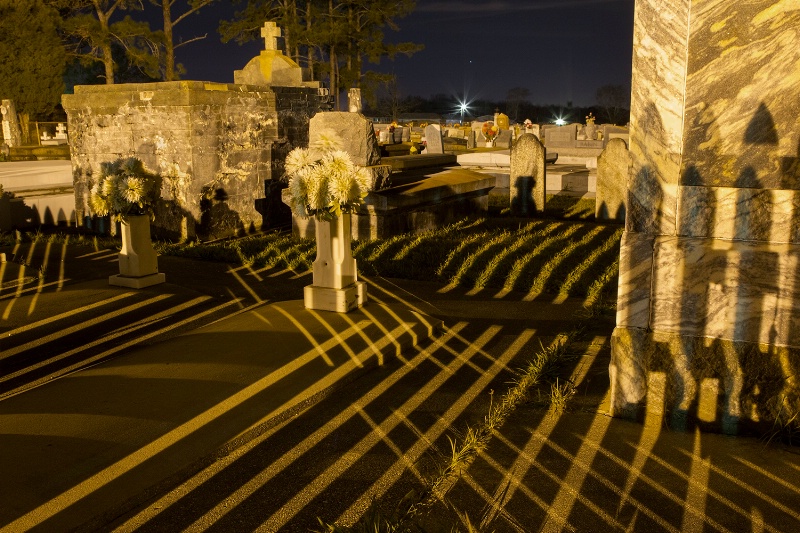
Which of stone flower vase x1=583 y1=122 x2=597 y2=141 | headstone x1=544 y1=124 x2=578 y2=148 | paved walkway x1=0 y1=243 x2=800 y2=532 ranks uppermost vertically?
stone flower vase x1=583 y1=122 x2=597 y2=141

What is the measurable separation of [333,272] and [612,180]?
25.6 ft

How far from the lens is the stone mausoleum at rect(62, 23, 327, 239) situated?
10758 millimetres

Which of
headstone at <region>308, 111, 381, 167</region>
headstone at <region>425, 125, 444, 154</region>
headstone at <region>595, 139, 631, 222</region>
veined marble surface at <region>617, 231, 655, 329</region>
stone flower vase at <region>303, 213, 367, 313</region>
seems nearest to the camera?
veined marble surface at <region>617, 231, 655, 329</region>

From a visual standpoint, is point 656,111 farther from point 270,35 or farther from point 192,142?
point 270,35

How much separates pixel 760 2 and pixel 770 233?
4.00ft

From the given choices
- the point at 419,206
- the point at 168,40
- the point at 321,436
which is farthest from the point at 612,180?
the point at 168,40

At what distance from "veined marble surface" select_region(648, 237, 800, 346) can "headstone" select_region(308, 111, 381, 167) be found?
6.99 m

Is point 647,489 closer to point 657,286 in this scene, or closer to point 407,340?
point 657,286

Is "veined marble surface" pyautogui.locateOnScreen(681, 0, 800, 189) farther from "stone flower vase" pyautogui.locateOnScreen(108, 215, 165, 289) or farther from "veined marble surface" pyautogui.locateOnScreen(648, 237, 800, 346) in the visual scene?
"stone flower vase" pyautogui.locateOnScreen(108, 215, 165, 289)

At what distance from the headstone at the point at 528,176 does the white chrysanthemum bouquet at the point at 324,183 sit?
711 centimetres

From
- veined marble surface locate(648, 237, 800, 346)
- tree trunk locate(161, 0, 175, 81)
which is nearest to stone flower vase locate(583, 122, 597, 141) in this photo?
tree trunk locate(161, 0, 175, 81)

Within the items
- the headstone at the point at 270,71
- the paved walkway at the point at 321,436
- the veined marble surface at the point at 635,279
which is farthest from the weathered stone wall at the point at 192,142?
the veined marble surface at the point at 635,279

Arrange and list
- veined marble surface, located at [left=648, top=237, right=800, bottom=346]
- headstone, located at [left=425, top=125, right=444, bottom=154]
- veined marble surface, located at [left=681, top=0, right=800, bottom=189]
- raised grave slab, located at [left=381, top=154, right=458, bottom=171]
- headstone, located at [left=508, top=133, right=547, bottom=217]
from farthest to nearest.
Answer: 1. headstone, located at [left=425, top=125, right=444, bottom=154]
2. headstone, located at [left=508, top=133, right=547, bottom=217]
3. raised grave slab, located at [left=381, top=154, right=458, bottom=171]
4. veined marble surface, located at [left=648, top=237, right=800, bottom=346]
5. veined marble surface, located at [left=681, top=0, right=800, bottom=189]

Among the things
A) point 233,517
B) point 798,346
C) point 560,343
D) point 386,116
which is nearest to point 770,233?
point 798,346
